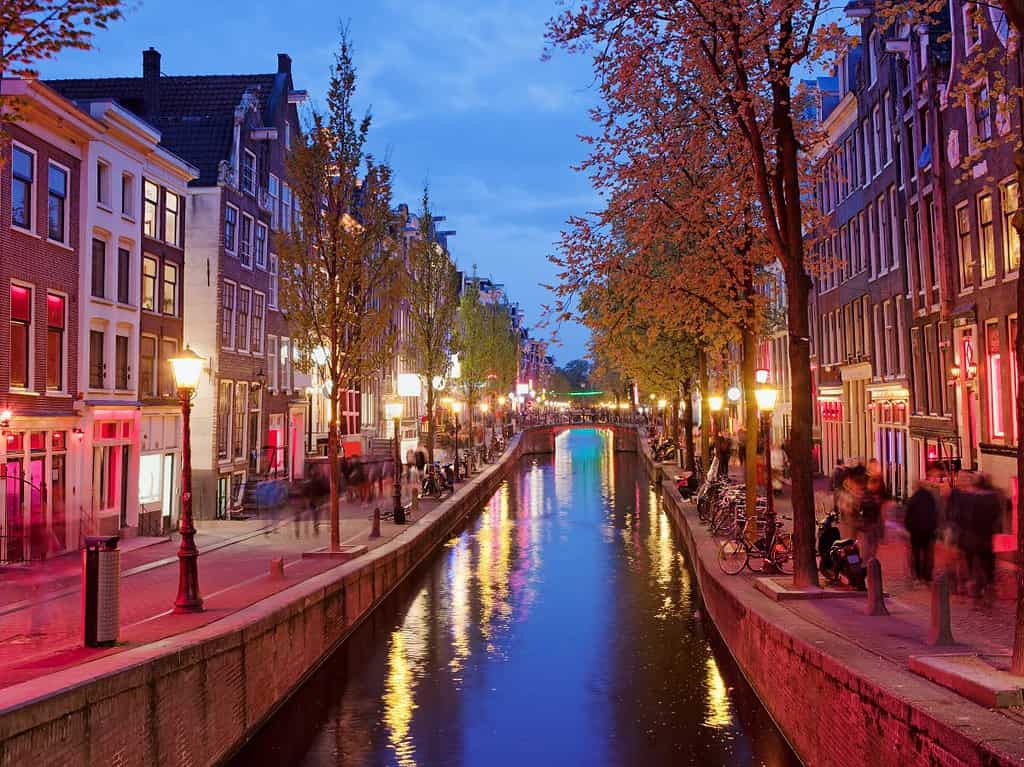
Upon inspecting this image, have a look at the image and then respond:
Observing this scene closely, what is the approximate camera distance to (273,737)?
13.5m

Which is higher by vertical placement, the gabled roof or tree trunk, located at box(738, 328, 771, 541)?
the gabled roof

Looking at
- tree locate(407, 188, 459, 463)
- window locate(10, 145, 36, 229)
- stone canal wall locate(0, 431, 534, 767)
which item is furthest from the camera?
tree locate(407, 188, 459, 463)

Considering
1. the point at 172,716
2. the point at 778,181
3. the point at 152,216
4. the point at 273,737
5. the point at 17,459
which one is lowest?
the point at 273,737

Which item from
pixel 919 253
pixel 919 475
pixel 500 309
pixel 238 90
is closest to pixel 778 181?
pixel 919 253

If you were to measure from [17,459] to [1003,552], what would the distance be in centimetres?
2077

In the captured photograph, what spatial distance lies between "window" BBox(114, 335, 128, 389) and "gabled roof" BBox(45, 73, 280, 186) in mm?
10200

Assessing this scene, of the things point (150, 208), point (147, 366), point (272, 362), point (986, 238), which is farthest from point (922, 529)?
Result: point (272, 362)

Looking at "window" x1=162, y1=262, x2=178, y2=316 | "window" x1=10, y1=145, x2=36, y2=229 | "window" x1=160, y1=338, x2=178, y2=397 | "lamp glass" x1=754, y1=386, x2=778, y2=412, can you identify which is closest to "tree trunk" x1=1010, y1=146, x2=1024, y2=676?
"lamp glass" x1=754, y1=386, x2=778, y2=412

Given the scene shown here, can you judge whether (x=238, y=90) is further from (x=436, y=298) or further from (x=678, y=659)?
(x=678, y=659)

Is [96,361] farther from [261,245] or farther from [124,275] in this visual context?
[261,245]

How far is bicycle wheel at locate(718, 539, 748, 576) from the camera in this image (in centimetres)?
1917

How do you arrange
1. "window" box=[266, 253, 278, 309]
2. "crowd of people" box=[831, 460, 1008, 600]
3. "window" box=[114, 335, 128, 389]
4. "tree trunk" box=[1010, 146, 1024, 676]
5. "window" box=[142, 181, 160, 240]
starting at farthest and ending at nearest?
"window" box=[266, 253, 278, 309] → "window" box=[142, 181, 160, 240] → "window" box=[114, 335, 128, 389] → "crowd of people" box=[831, 460, 1008, 600] → "tree trunk" box=[1010, 146, 1024, 676]

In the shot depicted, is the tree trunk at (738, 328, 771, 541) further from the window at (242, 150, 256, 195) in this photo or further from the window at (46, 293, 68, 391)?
the window at (242, 150, 256, 195)

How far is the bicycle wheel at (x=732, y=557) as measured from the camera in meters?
19.2
